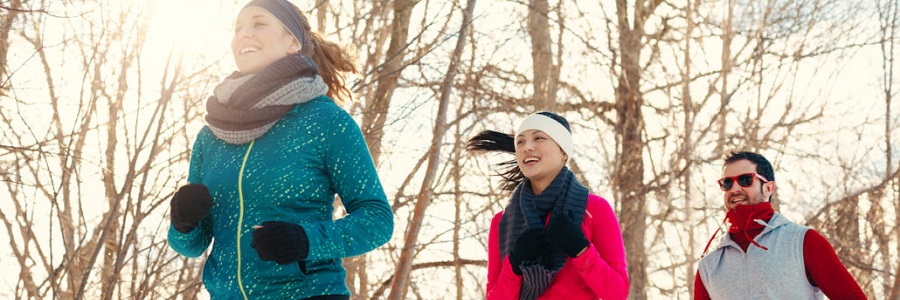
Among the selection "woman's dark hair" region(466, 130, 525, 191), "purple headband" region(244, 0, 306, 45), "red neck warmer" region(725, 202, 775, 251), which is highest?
"woman's dark hair" region(466, 130, 525, 191)

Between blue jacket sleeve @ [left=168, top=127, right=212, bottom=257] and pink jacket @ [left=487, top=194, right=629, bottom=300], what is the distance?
1.21m

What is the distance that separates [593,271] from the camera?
313cm

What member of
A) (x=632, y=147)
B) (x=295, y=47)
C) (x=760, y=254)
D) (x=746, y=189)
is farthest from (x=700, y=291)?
(x=632, y=147)

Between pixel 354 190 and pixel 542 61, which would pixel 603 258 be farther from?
pixel 542 61

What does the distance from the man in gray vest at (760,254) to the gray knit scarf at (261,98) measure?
232cm

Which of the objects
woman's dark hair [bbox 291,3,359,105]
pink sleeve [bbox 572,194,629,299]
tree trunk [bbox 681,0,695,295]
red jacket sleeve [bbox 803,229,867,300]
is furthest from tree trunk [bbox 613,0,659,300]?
woman's dark hair [bbox 291,3,359,105]

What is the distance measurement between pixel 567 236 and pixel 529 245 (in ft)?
0.55

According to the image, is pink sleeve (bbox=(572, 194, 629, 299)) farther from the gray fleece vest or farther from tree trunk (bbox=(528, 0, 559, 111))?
tree trunk (bbox=(528, 0, 559, 111))

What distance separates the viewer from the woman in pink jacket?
3141 millimetres

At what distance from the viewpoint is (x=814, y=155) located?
481 inches

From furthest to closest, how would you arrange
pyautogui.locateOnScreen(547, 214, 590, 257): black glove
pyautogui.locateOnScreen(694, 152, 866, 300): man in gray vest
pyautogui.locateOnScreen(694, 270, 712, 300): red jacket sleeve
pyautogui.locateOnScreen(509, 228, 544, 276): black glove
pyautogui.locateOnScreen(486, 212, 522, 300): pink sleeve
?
pyautogui.locateOnScreen(694, 270, 712, 300): red jacket sleeve → pyautogui.locateOnScreen(694, 152, 866, 300): man in gray vest → pyautogui.locateOnScreen(486, 212, 522, 300): pink sleeve → pyautogui.locateOnScreen(509, 228, 544, 276): black glove → pyautogui.locateOnScreen(547, 214, 590, 257): black glove

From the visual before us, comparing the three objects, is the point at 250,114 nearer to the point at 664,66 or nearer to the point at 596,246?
the point at 596,246

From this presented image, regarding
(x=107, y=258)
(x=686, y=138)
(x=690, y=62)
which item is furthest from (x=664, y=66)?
(x=107, y=258)

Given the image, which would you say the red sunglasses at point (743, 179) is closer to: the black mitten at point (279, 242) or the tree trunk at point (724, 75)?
the black mitten at point (279, 242)
